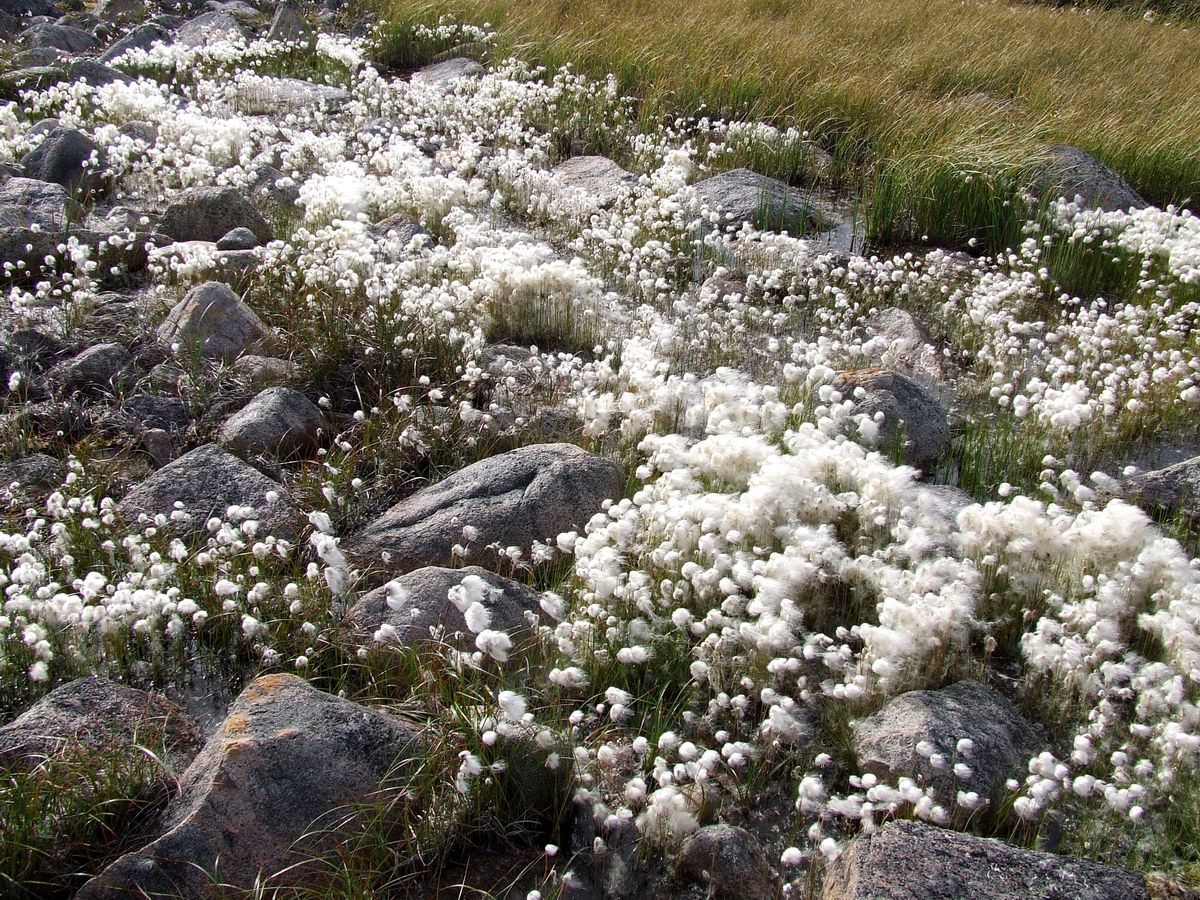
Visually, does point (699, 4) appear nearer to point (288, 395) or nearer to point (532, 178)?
point (532, 178)

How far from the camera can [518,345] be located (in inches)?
307

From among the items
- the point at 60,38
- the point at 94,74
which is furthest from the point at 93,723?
the point at 60,38

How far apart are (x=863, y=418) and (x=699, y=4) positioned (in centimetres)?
1333

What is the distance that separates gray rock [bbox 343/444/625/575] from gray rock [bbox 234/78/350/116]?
982 cm

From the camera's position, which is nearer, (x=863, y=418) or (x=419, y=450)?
(x=863, y=418)

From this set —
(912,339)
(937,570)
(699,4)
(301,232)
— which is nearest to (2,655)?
(937,570)

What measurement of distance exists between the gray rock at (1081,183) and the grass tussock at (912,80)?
238 mm

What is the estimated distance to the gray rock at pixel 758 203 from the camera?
9.49 metres

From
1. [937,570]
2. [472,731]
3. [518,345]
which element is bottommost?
[518,345]

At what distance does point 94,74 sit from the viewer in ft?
44.1

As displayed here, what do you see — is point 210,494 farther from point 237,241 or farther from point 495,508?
point 237,241

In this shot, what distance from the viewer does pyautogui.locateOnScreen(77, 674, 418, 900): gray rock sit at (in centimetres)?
314

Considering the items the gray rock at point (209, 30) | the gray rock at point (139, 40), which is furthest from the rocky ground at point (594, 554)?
the gray rock at point (209, 30)

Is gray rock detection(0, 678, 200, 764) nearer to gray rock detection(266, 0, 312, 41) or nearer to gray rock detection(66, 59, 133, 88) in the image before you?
gray rock detection(66, 59, 133, 88)
